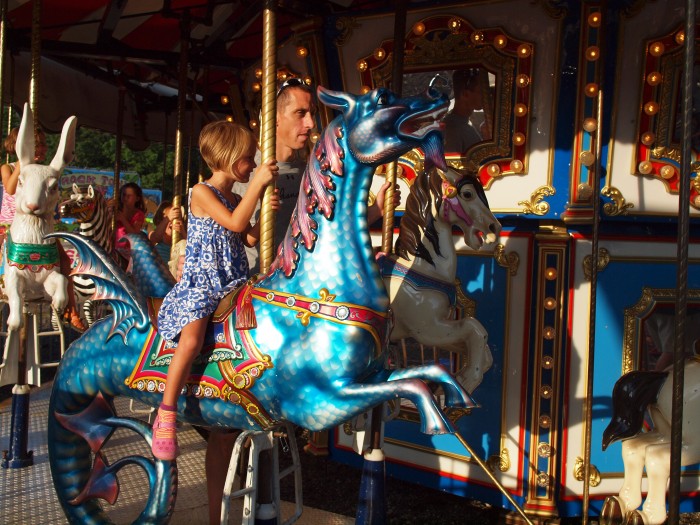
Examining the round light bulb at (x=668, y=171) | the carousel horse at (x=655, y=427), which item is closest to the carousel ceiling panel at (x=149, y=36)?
the round light bulb at (x=668, y=171)

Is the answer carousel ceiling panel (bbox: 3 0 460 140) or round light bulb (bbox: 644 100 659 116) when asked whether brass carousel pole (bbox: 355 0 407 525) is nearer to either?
carousel ceiling panel (bbox: 3 0 460 140)

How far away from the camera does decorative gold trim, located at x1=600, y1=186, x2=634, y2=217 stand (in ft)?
13.4

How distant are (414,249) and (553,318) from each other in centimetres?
87

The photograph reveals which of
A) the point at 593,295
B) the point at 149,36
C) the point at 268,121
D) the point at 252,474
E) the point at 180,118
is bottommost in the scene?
the point at 252,474

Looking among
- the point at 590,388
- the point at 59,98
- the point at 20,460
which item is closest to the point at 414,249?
the point at 590,388

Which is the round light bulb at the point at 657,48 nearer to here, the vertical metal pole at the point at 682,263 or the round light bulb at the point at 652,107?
the round light bulb at the point at 652,107

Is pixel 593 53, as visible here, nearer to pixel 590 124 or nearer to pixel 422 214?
pixel 590 124

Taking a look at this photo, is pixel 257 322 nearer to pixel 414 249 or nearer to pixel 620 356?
pixel 414 249

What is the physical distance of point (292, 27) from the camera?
455 cm

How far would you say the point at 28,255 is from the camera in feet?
15.7

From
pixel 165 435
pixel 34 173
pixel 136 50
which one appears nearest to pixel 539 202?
pixel 165 435

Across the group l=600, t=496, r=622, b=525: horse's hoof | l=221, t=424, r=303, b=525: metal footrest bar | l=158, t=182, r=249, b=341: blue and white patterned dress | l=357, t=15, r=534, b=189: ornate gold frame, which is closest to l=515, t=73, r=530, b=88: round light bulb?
l=357, t=15, r=534, b=189: ornate gold frame

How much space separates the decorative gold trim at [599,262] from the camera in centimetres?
410

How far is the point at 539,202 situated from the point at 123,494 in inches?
106
